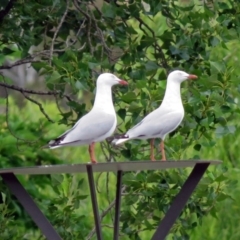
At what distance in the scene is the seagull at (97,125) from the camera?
13.2 feet

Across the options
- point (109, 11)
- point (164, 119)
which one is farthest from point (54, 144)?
point (109, 11)

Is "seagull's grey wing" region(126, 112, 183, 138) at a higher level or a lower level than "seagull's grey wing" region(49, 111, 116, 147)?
lower

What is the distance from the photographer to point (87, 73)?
498cm

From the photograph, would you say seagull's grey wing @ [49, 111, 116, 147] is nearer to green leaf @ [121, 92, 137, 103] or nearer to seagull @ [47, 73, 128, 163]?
seagull @ [47, 73, 128, 163]

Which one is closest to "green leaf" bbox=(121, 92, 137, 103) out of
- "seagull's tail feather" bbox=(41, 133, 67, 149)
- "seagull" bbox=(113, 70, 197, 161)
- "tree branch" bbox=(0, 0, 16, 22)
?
"seagull" bbox=(113, 70, 197, 161)

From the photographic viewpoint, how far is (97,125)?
4004 millimetres

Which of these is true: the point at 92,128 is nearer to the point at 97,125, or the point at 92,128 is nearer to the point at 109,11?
the point at 97,125

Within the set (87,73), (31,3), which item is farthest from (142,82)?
(31,3)

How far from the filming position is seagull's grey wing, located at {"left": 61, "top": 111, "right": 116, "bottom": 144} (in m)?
4.02

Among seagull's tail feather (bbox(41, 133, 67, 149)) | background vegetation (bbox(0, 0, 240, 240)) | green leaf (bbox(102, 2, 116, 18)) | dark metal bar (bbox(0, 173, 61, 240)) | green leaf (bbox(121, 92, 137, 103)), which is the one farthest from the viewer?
green leaf (bbox(102, 2, 116, 18))

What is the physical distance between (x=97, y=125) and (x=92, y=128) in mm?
37

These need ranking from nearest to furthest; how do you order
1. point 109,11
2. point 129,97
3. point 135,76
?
point 129,97 → point 135,76 → point 109,11

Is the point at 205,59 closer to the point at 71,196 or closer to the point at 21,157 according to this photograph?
the point at 71,196

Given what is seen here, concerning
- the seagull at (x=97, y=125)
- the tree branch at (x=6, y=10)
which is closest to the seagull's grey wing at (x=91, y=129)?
the seagull at (x=97, y=125)
